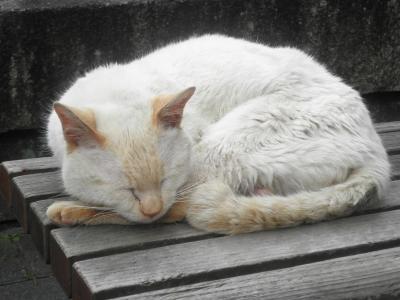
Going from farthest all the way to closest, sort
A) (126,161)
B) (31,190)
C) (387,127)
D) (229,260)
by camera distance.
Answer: (387,127) < (31,190) < (126,161) < (229,260)

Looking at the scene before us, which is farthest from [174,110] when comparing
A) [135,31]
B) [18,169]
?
[135,31]

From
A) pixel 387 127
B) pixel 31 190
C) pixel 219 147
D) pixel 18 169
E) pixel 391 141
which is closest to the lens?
pixel 219 147

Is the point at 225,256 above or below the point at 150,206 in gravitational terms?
below

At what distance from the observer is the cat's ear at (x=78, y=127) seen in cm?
199

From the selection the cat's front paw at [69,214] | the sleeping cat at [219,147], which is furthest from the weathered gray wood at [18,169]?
the cat's front paw at [69,214]

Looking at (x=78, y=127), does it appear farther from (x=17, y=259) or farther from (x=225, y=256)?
(x=17, y=259)

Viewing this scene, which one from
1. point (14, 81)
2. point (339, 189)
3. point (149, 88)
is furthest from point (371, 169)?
point (14, 81)

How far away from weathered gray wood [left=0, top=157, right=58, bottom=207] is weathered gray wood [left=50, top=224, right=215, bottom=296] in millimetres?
677

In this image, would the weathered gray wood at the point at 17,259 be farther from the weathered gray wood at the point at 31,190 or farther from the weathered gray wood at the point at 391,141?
the weathered gray wood at the point at 391,141

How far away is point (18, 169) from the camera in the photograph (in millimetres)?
2760

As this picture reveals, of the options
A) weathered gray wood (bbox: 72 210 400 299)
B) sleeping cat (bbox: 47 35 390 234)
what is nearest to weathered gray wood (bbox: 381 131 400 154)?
sleeping cat (bbox: 47 35 390 234)

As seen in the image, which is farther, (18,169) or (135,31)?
(135,31)

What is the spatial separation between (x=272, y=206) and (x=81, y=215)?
62cm

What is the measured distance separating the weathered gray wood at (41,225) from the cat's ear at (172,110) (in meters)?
0.50
